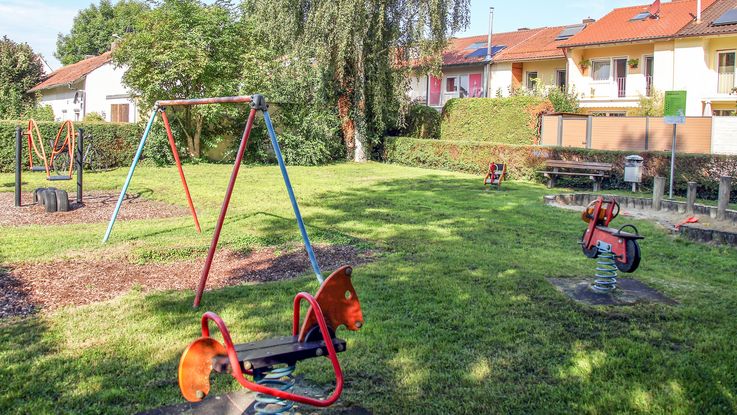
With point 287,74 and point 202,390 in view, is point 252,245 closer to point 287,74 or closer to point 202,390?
point 202,390

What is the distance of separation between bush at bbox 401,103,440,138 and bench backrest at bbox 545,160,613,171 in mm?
11765

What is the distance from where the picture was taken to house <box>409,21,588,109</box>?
130ft

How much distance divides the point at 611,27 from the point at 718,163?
74.2 ft

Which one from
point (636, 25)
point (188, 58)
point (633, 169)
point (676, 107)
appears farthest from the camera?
point (636, 25)

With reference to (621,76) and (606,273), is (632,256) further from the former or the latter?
(621,76)

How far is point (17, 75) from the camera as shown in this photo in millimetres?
42000

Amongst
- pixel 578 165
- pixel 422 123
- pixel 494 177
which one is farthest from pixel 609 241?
pixel 422 123

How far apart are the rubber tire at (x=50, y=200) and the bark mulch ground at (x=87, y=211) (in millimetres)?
125

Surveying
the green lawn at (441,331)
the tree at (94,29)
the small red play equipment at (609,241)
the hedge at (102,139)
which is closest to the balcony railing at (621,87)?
the hedge at (102,139)

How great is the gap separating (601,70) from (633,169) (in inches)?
859

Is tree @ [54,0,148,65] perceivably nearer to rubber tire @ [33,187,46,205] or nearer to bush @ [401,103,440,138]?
bush @ [401,103,440,138]

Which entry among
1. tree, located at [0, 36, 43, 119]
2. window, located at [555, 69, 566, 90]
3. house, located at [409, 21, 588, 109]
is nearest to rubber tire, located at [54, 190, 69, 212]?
house, located at [409, 21, 588, 109]

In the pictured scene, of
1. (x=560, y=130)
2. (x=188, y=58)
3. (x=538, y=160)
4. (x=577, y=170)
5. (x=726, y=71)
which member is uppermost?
(x=726, y=71)

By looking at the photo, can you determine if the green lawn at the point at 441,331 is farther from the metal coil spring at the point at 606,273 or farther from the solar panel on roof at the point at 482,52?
the solar panel on roof at the point at 482,52
